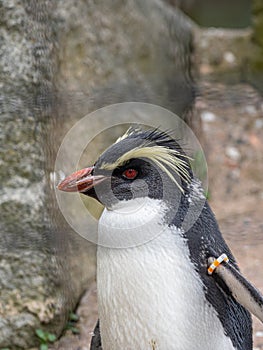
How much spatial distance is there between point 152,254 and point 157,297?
9 centimetres

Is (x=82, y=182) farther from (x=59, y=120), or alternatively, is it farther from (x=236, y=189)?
(x=236, y=189)

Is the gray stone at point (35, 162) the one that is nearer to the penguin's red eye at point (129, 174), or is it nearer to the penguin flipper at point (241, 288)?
the penguin's red eye at point (129, 174)

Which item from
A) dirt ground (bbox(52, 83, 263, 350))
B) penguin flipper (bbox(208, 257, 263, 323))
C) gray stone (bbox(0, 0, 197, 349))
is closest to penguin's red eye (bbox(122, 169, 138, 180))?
penguin flipper (bbox(208, 257, 263, 323))

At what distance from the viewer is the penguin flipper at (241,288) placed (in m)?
1.47

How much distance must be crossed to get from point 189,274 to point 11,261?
2.65 feet

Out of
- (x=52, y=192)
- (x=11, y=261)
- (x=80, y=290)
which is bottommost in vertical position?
(x=80, y=290)

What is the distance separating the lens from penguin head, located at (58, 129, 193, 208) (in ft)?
4.82

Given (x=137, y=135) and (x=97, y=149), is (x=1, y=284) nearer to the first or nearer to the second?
(x=97, y=149)

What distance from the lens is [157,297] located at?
57.7 inches

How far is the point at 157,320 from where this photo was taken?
1.48 m

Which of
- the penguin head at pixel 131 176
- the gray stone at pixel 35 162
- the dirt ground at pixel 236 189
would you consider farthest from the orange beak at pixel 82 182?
the dirt ground at pixel 236 189

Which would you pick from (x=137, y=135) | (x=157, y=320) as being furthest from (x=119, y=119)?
(x=157, y=320)

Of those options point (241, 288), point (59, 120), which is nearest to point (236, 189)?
point (59, 120)

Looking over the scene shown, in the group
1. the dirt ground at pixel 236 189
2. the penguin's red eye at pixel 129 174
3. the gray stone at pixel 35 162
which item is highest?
the penguin's red eye at pixel 129 174
